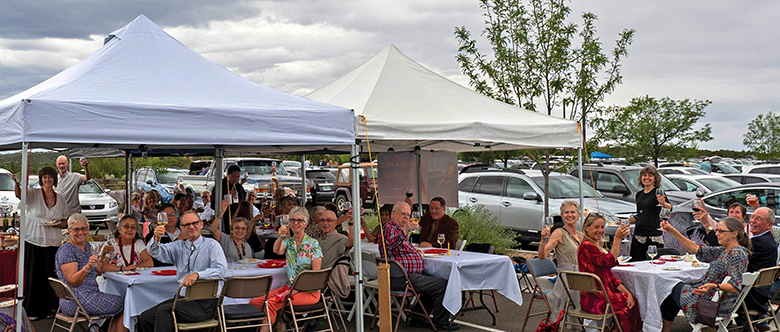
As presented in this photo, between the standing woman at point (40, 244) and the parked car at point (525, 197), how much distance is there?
27.1 feet

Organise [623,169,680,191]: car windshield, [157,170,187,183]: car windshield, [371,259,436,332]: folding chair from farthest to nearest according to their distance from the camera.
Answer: [157,170,187,183]: car windshield, [623,169,680,191]: car windshield, [371,259,436,332]: folding chair

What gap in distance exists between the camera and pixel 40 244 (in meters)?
7.30

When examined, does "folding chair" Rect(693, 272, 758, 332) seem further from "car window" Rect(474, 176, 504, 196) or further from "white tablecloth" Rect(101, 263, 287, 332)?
"car window" Rect(474, 176, 504, 196)

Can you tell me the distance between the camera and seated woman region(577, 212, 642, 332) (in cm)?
591

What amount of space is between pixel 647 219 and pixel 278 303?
4.08 m

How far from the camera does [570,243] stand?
6.59 meters

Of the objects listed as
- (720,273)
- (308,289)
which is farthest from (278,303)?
(720,273)

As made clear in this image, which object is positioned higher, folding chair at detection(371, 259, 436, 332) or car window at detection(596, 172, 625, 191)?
car window at detection(596, 172, 625, 191)

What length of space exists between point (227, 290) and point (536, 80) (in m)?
7.67

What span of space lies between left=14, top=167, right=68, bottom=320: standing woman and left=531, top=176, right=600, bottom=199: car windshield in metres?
8.69

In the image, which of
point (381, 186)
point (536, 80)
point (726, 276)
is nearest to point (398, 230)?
point (726, 276)

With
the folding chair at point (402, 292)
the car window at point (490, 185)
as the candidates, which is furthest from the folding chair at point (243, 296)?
the car window at point (490, 185)

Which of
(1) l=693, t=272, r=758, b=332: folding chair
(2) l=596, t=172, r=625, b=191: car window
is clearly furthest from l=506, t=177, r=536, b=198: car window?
(1) l=693, t=272, r=758, b=332: folding chair

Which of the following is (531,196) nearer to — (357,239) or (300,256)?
(357,239)
